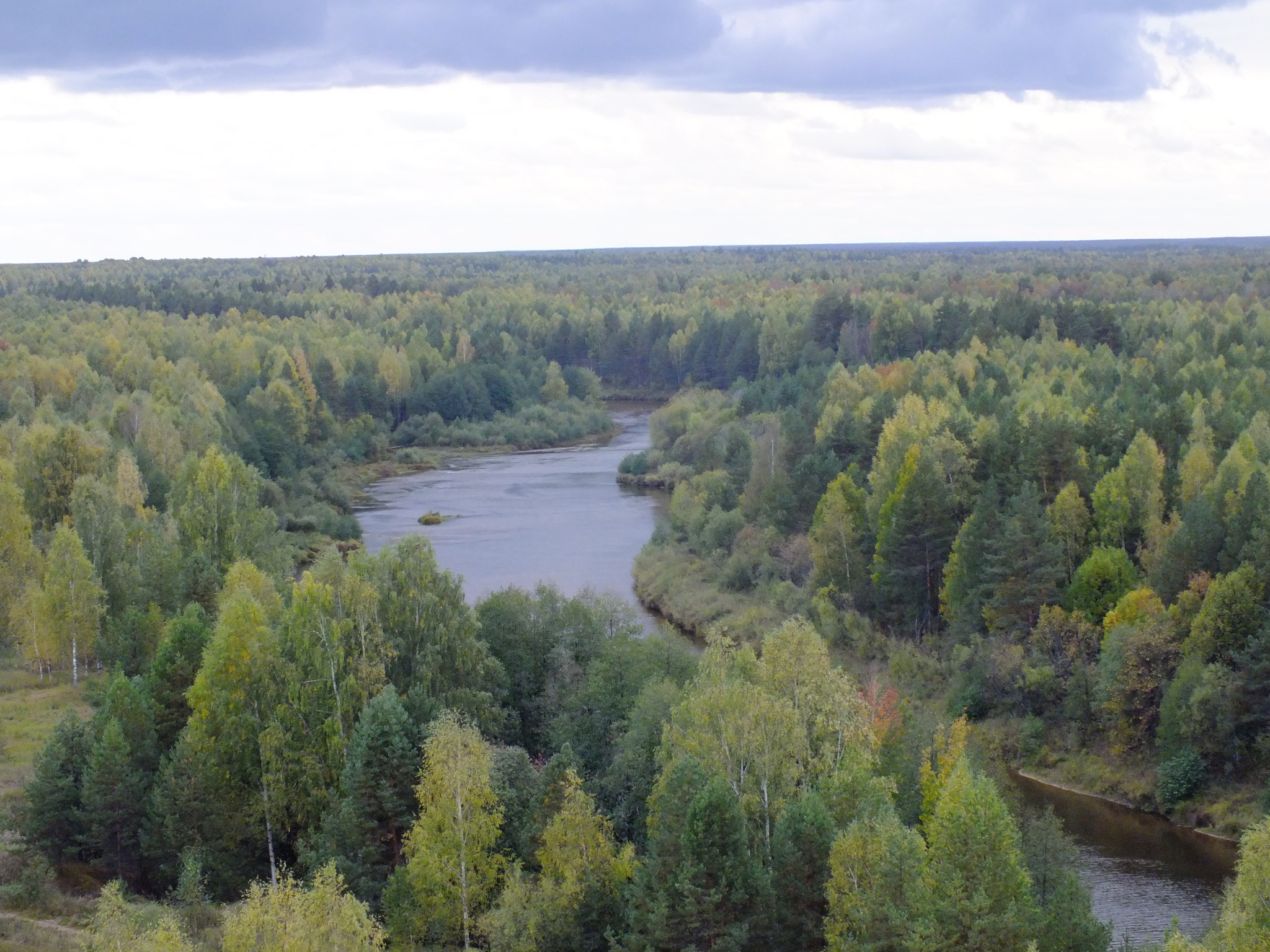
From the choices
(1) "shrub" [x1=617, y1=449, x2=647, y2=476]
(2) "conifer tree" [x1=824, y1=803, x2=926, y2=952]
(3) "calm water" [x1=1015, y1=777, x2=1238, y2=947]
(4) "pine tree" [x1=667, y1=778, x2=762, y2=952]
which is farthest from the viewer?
(1) "shrub" [x1=617, y1=449, x2=647, y2=476]

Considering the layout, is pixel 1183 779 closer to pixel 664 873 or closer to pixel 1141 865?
pixel 1141 865

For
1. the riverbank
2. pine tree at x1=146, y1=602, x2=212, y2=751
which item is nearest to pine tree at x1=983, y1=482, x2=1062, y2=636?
the riverbank

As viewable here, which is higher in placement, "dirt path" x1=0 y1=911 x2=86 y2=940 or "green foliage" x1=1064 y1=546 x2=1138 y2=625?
"green foliage" x1=1064 y1=546 x2=1138 y2=625

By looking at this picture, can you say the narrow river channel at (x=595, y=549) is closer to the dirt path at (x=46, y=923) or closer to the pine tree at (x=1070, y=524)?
the pine tree at (x=1070, y=524)

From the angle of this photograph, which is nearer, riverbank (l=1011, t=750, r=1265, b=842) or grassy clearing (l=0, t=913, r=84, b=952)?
grassy clearing (l=0, t=913, r=84, b=952)

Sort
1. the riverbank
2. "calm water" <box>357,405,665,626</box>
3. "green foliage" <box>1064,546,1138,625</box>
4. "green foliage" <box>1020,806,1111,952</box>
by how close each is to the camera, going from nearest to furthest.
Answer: "green foliage" <box>1020,806,1111,952</box>, the riverbank, "green foliage" <box>1064,546,1138,625</box>, "calm water" <box>357,405,665,626</box>

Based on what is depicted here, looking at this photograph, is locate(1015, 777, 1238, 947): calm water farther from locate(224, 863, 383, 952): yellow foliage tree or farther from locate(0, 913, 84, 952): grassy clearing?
locate(0, 913, 84, 952): grassy clearing

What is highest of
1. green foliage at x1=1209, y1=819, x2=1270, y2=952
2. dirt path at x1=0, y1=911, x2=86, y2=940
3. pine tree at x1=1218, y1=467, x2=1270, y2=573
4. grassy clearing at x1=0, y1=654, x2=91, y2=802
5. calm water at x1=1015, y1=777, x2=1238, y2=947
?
pine tree at x1=1218, y1=467, x2=1270, y2=573

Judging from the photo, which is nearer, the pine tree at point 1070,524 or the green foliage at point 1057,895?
the green foliage at point 1057,895

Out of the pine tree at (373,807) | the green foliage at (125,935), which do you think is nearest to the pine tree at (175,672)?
the pine tree at (373,807)
